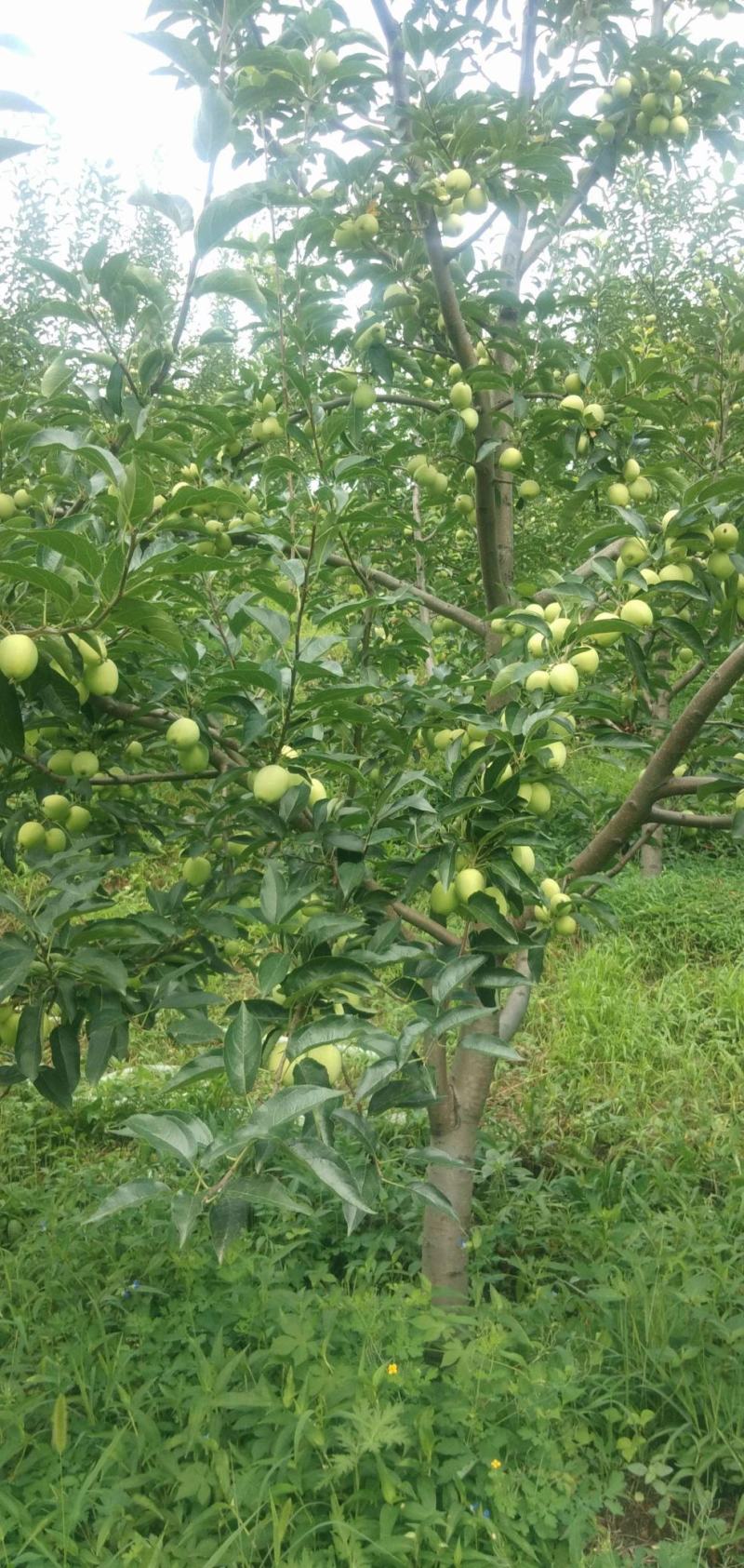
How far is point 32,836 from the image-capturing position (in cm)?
133

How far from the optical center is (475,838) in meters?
1.23

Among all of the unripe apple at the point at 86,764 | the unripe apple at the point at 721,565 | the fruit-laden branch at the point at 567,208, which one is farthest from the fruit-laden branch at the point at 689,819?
the fruit-laden branch at the point at 567,208

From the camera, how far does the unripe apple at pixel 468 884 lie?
1175 mm

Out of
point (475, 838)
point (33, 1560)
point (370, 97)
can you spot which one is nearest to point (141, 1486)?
point (33, 1560)

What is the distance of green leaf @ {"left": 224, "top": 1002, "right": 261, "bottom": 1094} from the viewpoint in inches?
34.2

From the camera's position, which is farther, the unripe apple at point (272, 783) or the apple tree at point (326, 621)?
the unripe apple at point (272, 783)

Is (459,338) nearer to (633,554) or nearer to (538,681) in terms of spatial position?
(633,554)

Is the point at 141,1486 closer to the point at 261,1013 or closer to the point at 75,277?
the point at 261,1013

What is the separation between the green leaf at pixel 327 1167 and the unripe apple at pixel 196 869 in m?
0.57

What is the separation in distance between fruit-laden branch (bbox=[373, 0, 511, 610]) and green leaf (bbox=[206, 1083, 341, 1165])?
1.24 metres

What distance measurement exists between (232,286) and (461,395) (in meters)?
0.74

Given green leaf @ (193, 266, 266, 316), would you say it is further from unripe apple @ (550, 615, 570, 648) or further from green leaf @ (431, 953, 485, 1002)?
green leaf @ (431, 953, 485, 1002)

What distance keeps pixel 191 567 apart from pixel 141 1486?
1272 millimetres

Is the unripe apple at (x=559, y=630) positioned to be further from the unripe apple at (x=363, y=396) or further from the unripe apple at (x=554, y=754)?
the unripe apple at (x=363, y=396)
